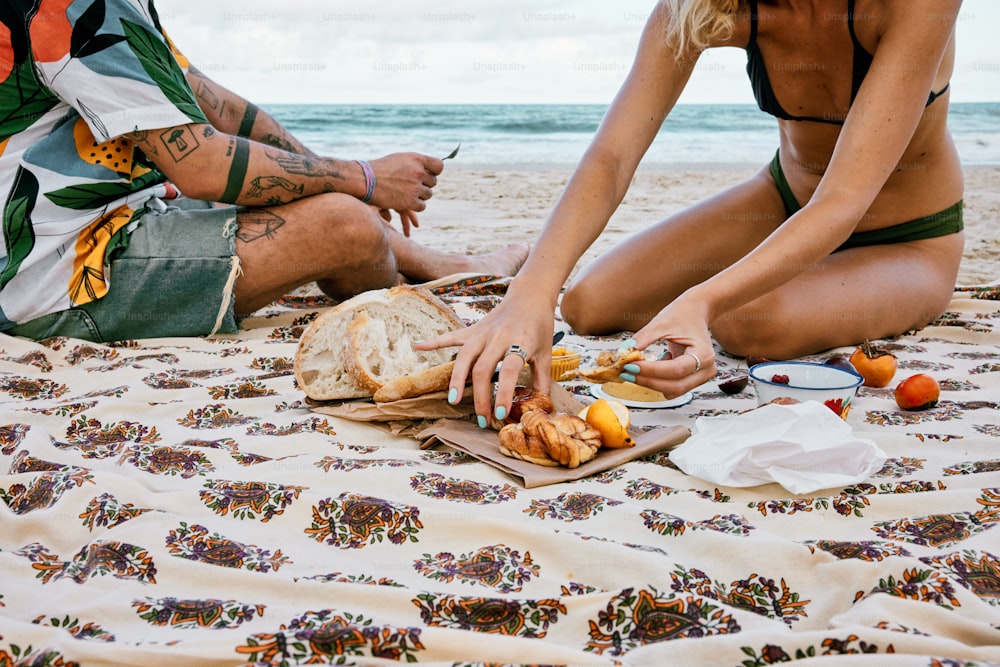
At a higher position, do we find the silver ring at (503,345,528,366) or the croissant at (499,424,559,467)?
the silver ring at (503,345,528,366)

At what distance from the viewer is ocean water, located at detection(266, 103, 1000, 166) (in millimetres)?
13867

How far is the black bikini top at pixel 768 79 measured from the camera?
2664 millimetres

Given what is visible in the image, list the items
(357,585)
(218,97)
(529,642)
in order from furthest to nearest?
(218,97) < (357,585) < (529,642)

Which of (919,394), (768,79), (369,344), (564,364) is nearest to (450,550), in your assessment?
(369,344)

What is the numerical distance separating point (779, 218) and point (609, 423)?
1703 mm

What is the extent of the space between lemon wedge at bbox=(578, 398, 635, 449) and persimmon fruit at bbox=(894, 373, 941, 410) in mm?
877

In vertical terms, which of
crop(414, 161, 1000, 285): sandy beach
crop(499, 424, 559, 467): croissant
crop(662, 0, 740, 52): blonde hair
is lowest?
crop(414, 161, 1000, 285): sandy beach

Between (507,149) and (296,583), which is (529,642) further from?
(507,149)

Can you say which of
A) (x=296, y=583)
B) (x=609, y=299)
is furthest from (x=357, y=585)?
(x=609, y=299)

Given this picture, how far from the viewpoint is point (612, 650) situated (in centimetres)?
132

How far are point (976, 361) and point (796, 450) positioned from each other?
1.46 metres

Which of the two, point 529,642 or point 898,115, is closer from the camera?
point 529,642

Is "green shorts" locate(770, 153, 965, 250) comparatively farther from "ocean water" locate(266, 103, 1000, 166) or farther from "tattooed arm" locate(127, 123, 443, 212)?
"ocean water" locate(266, 103, 1000, 166)

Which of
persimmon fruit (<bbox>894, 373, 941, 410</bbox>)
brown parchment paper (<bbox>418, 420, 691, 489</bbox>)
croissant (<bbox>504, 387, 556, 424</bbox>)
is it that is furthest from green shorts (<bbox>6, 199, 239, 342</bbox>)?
persimmon fruit (<bbox>894, 373, 941, 410</bbox>)
